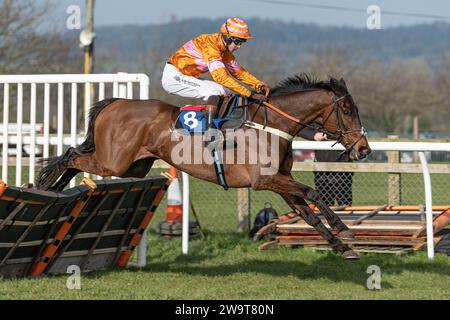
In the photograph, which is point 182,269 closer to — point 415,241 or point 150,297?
point 150,297

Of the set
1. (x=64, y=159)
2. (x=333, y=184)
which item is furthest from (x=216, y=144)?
(x=333, y=184)

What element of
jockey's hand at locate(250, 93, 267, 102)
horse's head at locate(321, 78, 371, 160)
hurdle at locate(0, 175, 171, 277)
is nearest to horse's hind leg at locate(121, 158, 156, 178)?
hurdle at locate(0, 175, 171, 277)

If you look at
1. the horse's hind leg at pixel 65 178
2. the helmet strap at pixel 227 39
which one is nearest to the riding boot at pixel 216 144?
the helmet strap at pixel 227 39

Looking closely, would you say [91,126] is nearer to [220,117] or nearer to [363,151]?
[220,117]

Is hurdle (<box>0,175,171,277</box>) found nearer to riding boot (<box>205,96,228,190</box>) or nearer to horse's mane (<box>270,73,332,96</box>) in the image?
riding boot (<box>205,96,228,190</box>)

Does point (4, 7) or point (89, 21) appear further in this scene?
point (4, 7)

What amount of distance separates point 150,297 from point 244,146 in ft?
5.06

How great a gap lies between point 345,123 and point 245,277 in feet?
5.30

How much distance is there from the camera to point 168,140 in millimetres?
7262

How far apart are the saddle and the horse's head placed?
2.25ft

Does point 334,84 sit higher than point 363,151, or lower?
higher

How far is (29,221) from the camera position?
6453mm

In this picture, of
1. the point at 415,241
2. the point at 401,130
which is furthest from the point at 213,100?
the point at 401,130

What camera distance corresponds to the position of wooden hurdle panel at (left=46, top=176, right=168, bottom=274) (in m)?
7.11
